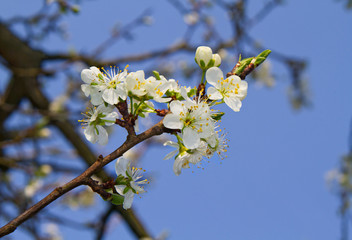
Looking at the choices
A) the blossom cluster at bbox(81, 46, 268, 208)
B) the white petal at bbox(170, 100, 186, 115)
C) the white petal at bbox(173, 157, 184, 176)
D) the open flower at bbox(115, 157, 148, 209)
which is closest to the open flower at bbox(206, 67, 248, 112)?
the blossom cluster at bbox(81, 46, 268, 208)

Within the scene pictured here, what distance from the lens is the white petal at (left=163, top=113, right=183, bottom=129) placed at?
95cm

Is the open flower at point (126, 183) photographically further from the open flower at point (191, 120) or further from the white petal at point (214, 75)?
the white petal at point (214, 75)

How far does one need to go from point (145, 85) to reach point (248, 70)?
293 mm

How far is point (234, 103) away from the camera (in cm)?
109

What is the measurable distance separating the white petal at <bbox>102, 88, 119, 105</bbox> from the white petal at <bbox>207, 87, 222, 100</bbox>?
0.84 feet

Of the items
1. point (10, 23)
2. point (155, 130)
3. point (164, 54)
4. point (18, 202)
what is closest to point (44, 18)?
point (10, 23)

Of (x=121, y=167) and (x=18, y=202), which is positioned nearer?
(x=121, y=167)

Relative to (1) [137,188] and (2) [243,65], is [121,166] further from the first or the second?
(2) [243,65]

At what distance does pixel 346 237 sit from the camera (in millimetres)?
2369

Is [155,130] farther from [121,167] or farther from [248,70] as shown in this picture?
[248,70]

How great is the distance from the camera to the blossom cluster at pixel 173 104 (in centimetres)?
100

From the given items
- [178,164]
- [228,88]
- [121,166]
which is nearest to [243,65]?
[228,88]

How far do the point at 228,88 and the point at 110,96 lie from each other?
1.10 ft

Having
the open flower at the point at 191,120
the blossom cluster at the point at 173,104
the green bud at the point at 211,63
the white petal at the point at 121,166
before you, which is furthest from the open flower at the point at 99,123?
the green bud at the point at 211,63
